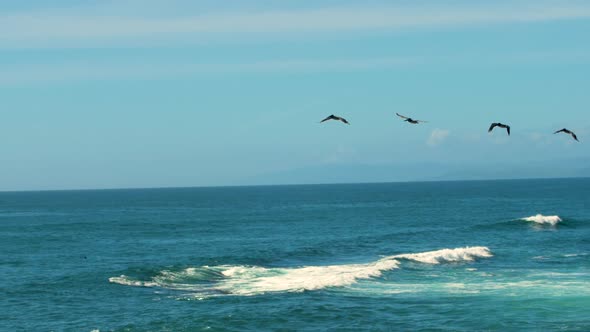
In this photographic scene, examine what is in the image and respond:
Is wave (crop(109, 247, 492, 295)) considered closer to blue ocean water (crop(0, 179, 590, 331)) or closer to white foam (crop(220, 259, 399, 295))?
white foam (crop(220, 259, 399, 295))

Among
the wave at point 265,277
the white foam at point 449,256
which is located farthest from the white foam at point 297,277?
the white foam at point 449,256

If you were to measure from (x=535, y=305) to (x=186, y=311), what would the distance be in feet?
68.3

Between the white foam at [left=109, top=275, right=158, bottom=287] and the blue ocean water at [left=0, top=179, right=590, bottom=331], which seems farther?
the white foam at [left=109, top=275, right=158, bottom=287]

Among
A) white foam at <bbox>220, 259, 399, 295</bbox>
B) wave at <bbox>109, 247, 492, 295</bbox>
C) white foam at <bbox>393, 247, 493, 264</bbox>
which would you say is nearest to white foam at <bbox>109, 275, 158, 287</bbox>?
wave at <bbox>109, 247, 492, 295</bbox>

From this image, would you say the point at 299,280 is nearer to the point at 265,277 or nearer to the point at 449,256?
the point at 265,277

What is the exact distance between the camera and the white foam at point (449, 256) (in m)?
68.6

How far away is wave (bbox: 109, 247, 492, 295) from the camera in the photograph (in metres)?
55.5

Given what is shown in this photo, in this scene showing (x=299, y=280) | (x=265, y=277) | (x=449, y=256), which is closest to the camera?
(x=299, y=280)

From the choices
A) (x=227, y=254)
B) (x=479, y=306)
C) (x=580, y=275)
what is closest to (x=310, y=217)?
(x=227, y=254)

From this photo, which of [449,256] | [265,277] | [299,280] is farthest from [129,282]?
[449,256]

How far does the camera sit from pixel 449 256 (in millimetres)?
70375

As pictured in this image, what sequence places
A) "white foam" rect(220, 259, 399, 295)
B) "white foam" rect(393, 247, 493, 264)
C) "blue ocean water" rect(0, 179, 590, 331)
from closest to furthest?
1. "blue ocean water" rect(0, 179, 590, 331)
2. "white foam" rect(220, 259, 399, 295)
3. "white foam" rect(393, 247, 493, 264)

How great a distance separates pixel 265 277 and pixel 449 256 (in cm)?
1858

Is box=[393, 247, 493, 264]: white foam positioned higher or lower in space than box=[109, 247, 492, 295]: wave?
higher
